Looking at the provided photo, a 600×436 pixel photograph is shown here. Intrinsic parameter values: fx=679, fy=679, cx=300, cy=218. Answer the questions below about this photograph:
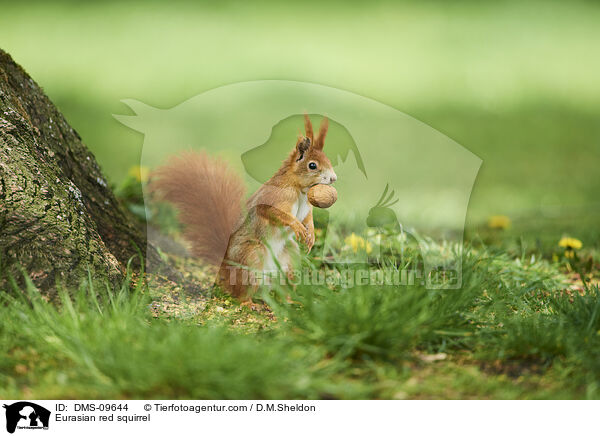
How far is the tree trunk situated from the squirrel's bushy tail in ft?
1.13

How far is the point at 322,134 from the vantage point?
7.85 ft

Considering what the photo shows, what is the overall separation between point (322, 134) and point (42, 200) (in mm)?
1022

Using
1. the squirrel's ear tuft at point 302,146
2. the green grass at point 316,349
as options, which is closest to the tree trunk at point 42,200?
the green grass at point 316,349

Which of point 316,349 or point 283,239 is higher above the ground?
point 283,239

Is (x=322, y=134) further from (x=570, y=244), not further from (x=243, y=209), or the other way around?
(x=570, y=244)

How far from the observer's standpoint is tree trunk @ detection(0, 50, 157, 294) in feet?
7.70

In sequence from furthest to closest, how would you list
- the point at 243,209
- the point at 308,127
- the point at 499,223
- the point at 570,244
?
the point at 499,223
the point at 570,244
the point at 243,209
the point at 308,127

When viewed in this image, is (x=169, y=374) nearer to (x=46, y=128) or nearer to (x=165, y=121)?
(x=165, y=121)
